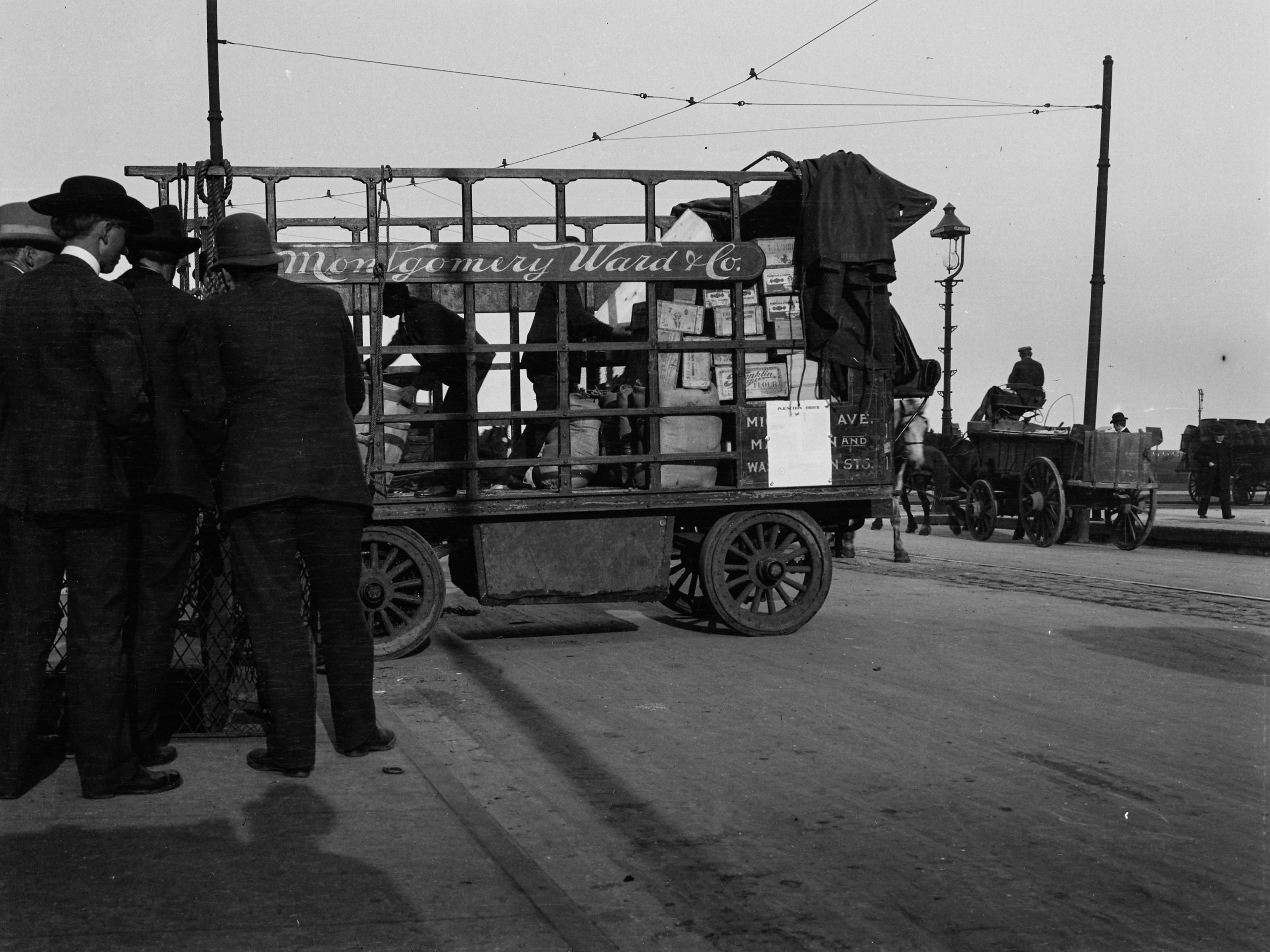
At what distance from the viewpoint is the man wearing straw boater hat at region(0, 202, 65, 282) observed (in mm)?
5422

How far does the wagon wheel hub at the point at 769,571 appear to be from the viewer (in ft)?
29.4

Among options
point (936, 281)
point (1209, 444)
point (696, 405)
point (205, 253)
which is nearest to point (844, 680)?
point (696, 405)

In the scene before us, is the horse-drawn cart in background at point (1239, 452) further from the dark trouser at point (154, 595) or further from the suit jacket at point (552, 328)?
the dark trouser at point (154, 595)

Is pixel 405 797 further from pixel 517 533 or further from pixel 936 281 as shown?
pixel 936 281

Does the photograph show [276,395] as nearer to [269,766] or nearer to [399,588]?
[269,766]

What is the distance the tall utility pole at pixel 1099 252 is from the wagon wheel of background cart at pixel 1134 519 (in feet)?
10.1

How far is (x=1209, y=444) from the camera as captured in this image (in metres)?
22.2

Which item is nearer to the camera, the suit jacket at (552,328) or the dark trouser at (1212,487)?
the suit jacket at (552,328)

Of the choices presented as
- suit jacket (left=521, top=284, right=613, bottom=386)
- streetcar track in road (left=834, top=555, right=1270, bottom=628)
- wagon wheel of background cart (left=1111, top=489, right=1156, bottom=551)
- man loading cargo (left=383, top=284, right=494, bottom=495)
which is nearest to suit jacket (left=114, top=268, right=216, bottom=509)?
man loading cargo (left=383, top=284, right=494, bottom=495)

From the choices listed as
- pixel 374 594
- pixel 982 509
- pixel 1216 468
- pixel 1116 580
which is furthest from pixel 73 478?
pixel 1216 468

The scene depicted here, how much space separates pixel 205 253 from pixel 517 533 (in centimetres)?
262

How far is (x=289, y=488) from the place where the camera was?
4.96m

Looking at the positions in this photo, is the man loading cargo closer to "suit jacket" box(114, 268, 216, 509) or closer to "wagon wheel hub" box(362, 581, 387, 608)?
"wagon wheel hub" box(362, 581, 387, 608)

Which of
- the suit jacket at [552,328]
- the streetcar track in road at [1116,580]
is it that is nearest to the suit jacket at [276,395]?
the suit jacket at [552,328]
